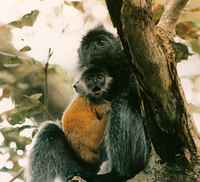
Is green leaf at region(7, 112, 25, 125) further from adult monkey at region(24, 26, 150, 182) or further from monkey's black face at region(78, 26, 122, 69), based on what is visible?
monkey's black face at region(78, 26, 122, 69)

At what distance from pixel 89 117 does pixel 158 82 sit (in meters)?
2.15

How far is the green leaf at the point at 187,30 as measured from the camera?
3.92 meters

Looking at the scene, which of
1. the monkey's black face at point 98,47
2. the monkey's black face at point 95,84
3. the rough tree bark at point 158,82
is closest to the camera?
the rough tree bark at point 158,82

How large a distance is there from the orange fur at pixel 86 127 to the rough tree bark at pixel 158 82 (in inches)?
65.5

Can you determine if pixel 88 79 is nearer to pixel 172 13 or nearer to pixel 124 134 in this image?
pixel 124 134

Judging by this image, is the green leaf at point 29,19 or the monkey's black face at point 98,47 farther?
the monkey's black face at point 98,47

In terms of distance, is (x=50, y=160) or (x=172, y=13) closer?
(x=172, y=13)

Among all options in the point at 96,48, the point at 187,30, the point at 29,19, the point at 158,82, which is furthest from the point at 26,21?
the point at 158,82

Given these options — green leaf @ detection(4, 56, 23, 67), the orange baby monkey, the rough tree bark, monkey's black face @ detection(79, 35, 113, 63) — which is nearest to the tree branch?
the rough tree bark

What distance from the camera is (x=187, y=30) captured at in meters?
3.94

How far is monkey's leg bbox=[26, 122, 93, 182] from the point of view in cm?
455

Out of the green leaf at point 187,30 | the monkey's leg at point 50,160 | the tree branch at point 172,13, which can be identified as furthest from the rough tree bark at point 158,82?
the monkey's leg at point 50,160

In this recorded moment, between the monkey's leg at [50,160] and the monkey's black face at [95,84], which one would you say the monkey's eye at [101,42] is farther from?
the monkey's leg at [50,160]

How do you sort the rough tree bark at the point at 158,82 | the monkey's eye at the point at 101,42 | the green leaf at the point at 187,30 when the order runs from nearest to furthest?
the rough tree bark at the point at 158,82, the green leaf at the point at 187,30, the monkey's eye at the point at 101,42
